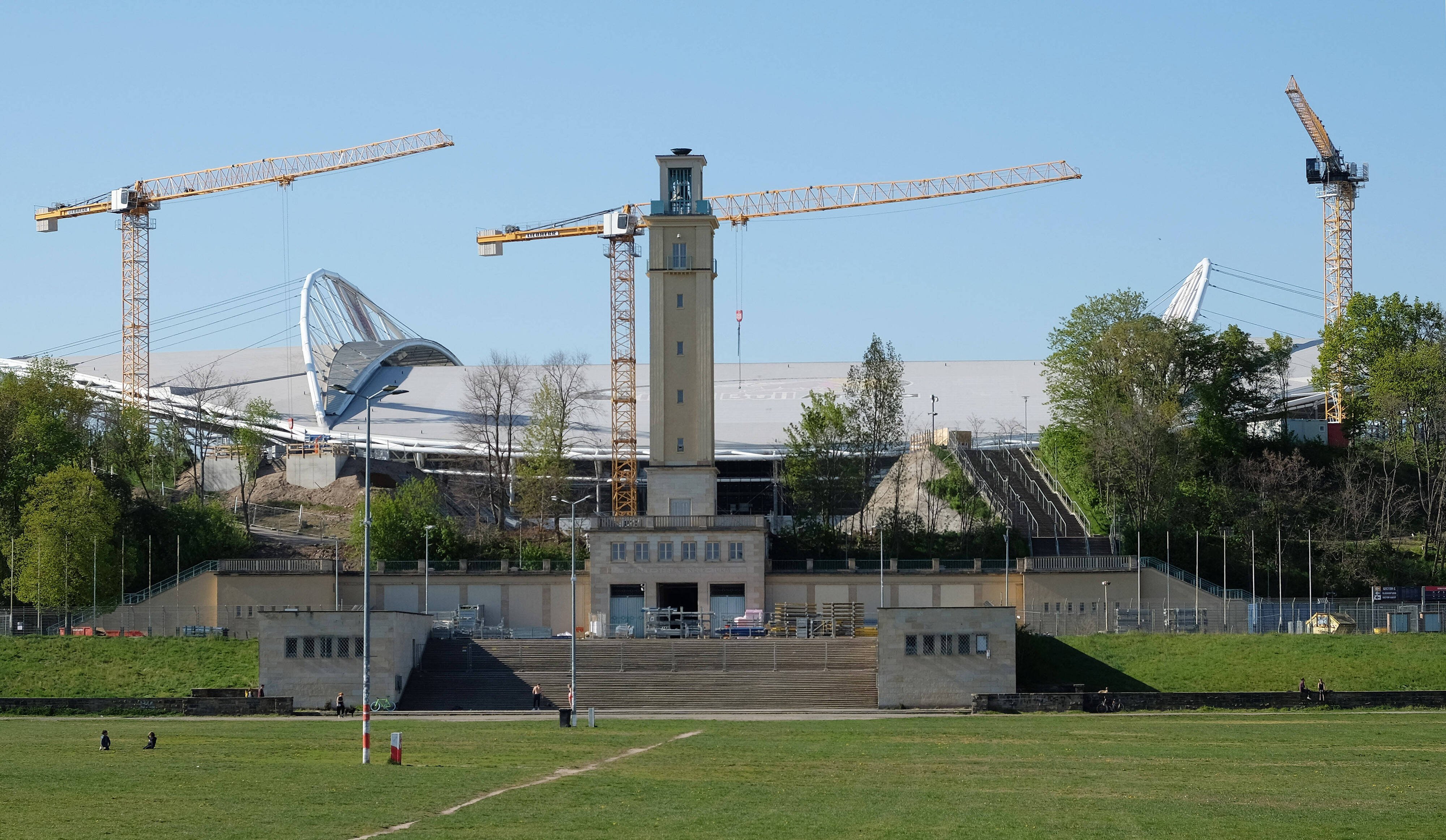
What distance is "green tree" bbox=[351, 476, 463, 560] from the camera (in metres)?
86.1

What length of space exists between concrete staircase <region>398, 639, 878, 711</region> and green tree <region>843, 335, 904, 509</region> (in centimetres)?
2638

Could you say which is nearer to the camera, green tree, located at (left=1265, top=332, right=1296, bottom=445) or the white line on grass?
the white line on grass

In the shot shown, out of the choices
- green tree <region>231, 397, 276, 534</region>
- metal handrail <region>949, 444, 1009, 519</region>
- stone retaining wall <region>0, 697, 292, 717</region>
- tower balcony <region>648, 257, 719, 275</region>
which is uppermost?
tower balcony <region>648, 257, 719, 275</region>

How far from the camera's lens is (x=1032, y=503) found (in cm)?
9406

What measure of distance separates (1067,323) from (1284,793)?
70214 mm

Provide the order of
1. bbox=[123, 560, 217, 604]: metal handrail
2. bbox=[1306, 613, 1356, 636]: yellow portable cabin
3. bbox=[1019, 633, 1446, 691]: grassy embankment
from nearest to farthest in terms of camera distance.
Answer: bbox=[1019, 633, 1446, 691]: grassy embankment < bbox=[1306, 613, 1356, 636]: yellow portable cabin < bbox=[123, 560, 217, 604]: metal handrail

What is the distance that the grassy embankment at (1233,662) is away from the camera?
5984cm

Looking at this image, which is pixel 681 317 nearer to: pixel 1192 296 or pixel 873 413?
pixel 873 413

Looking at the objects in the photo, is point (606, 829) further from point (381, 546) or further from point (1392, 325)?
point (1392, 325)

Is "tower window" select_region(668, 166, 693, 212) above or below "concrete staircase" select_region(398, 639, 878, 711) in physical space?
above

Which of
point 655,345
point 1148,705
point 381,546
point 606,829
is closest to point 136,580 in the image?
point 381,546

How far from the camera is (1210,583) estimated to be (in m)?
78.3

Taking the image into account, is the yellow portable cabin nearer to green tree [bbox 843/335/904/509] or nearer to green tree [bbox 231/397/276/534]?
green tree [bbox 843/335/904/509]

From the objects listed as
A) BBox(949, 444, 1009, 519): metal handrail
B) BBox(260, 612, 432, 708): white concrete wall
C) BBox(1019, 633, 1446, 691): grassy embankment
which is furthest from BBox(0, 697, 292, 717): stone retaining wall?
BBox(949, 444, 1009, 519): metal handrail
